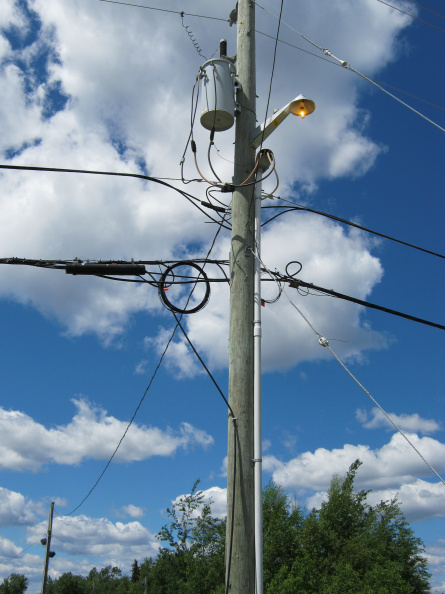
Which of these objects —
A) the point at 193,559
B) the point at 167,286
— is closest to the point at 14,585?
the point at 193,559

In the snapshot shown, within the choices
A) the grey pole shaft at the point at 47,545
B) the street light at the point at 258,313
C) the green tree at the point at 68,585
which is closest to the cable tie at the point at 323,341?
the street light at the point at 258,313

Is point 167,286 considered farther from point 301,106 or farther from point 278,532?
point 278,532

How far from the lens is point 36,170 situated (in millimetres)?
6441

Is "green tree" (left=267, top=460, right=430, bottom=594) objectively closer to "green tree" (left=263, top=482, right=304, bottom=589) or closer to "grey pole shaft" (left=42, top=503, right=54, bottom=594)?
"green tree" (left=263, top=482, right=304, bottom=589)

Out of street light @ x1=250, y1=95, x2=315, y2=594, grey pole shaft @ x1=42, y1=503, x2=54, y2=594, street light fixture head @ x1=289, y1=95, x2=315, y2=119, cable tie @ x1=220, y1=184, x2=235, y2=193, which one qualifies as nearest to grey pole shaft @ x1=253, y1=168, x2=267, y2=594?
street light @ x1=250, y1=95, x2=315, y2=594

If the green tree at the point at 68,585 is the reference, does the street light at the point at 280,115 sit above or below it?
above

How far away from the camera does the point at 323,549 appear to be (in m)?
36.2

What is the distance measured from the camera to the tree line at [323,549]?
31.5 metres

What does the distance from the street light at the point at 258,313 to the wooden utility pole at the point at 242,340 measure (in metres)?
0.05

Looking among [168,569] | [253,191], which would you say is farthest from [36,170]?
[168,569]

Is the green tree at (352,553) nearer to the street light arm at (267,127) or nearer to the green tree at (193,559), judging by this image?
the green tree at (193,559)

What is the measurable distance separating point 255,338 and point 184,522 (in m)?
40.1

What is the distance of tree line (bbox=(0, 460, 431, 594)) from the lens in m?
31.5

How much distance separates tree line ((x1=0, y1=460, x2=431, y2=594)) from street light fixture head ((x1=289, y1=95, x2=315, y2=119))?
29.8m
